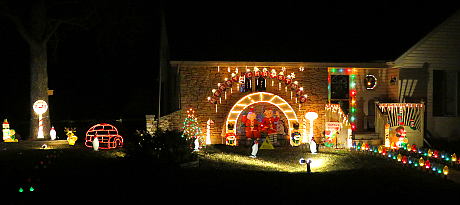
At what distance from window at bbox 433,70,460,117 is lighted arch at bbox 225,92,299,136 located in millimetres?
6467

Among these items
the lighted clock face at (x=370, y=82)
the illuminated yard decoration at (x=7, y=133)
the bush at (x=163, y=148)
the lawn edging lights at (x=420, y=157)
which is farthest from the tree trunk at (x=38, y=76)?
the lighted clock face at (x=370, y=82)

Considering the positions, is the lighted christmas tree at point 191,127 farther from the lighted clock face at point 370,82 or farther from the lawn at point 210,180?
the lighted clock face at point 370,82

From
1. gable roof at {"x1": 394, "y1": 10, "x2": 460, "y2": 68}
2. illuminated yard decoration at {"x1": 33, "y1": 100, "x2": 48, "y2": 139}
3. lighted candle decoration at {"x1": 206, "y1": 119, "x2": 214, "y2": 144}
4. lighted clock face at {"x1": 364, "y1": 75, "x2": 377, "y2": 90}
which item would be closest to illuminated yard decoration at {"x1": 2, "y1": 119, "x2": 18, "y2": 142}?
illuminated yard decoration at {"x1": 33, "y1": 100, "x2": 48, "y2": 139}

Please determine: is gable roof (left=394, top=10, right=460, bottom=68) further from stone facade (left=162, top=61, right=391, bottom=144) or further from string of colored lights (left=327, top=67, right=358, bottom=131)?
string of colored lights (left=327, top=67, right=358, bottom=131)

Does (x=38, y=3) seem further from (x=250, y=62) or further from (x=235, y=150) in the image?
(x=235, y=150)

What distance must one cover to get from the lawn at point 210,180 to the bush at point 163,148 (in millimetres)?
341

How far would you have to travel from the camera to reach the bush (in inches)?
476

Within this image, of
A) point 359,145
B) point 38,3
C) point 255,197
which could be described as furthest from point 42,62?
point 255,197

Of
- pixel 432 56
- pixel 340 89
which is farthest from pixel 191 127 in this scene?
pixel 432 56

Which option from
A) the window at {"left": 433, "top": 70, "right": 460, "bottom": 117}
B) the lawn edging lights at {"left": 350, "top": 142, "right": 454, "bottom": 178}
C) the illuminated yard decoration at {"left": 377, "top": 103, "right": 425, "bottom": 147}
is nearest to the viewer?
the lawn edging lights at {"left": 350, "top": 142, "right": 454, "bottom": 178}

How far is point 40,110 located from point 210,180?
11.4 m

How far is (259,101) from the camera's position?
58.8 ft

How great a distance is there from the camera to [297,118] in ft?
60.2

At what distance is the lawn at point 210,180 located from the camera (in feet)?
29.0
